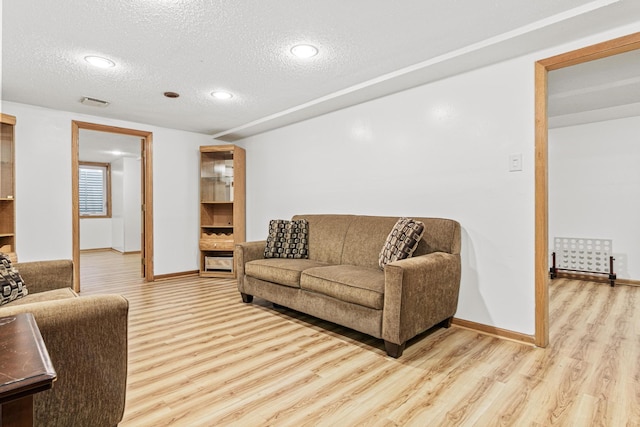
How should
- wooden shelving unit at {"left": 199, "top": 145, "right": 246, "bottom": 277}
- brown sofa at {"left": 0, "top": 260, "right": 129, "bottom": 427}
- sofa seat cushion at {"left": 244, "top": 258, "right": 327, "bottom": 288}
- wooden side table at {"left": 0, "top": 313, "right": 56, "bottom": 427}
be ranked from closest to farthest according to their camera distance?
1. wooden side table at {"left": 0, "top": 313, "right": 56, "bottom": 427}
2. brown sofa at {"left": 0, "top": 260, "right": 129, "bottom": 427}
3. sofa seat cushion at {"left": 244, "top": 258, "right": 327, "bottom": 288}
4. wooden shelving unit at {"left": 199, "top": 145, "right": 246, "bottom": 277}

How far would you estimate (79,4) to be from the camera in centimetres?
195

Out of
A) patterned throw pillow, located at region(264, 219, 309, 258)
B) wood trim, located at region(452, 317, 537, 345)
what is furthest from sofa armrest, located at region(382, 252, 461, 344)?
patterned throw pillow, located at region(264, 219, 309, 258)

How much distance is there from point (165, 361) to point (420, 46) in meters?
2.80

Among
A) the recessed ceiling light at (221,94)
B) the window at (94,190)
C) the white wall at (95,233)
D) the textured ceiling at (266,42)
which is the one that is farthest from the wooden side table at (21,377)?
the window at (94,190)

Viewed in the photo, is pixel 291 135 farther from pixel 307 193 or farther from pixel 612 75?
pixel 612 75

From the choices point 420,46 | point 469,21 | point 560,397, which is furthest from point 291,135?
point 560,397

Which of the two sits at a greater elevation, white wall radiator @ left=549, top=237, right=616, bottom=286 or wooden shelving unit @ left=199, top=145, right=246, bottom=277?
wooden shelving unit @ left=199, top=145, right=246, bottom=277

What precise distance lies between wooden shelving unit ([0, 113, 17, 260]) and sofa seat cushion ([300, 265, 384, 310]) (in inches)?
123

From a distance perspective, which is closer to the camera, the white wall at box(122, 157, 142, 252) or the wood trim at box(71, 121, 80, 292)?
the wood trim at box(71, 121, 80, 292)

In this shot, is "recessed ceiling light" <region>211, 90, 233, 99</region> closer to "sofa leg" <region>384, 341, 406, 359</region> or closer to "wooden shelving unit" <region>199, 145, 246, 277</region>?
"wooden shelving unit" <region>199, 145, 246, 277</region>

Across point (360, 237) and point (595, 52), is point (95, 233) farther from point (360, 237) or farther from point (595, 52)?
point (595, 52)

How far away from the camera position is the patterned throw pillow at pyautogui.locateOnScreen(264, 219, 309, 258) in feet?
11.8

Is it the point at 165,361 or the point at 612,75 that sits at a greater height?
the point at 612,75

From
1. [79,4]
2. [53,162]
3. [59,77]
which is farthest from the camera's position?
[53,162]
